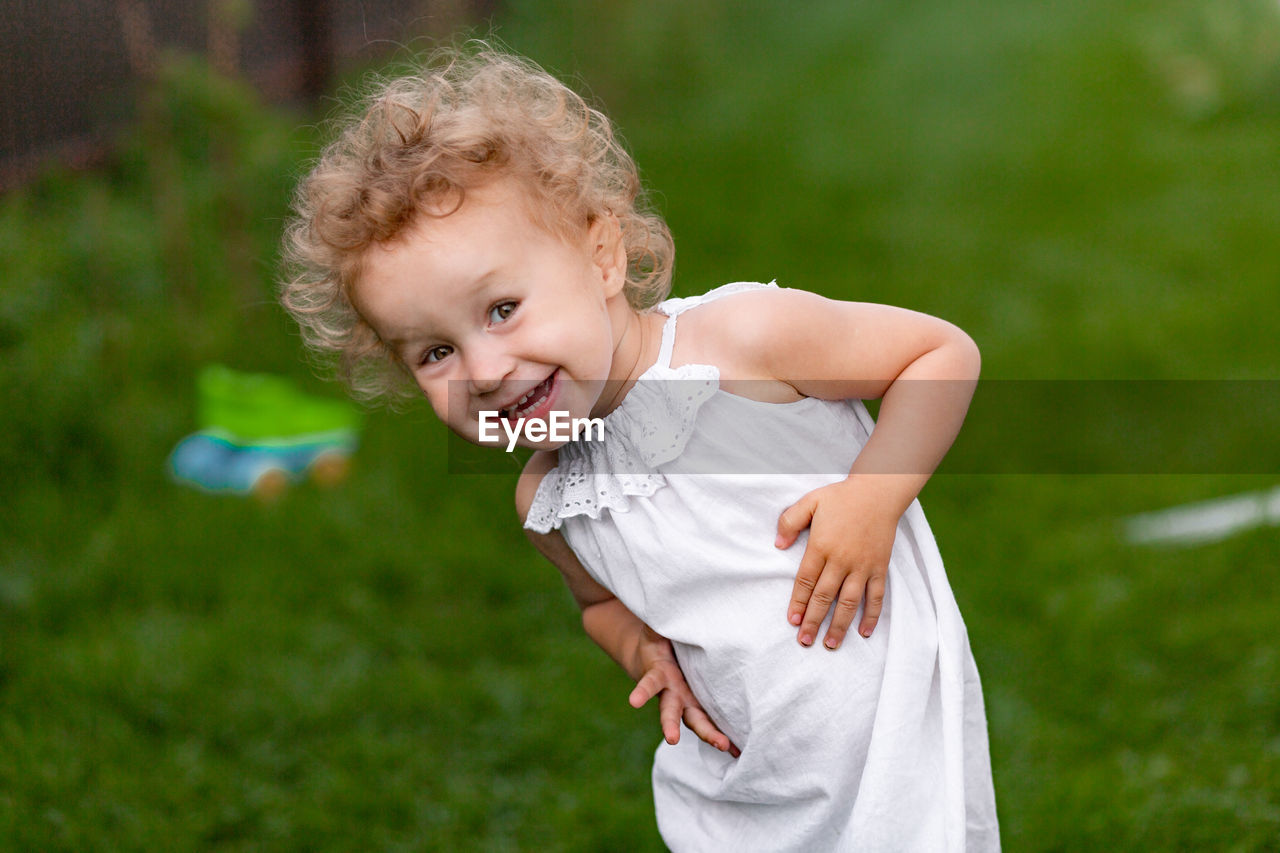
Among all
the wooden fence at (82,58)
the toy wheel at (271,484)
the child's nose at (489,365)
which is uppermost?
the child's nose at (489,365)

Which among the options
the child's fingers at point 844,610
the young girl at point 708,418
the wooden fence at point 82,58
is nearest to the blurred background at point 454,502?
the wooden fence at point 82,58

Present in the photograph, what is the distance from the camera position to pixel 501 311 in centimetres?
138

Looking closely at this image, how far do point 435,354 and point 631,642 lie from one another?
523 mm

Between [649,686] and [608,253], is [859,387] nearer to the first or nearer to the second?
[608,253]

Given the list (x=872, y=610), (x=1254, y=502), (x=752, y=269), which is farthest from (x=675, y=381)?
(x=752, y=269)

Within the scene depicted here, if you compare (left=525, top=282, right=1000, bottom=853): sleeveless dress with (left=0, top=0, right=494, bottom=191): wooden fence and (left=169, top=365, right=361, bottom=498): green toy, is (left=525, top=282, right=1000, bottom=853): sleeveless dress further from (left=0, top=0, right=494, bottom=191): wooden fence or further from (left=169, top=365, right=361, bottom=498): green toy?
(left=0, top=0, right=494, bottom=191): wooden fence

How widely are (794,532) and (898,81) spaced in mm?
6508

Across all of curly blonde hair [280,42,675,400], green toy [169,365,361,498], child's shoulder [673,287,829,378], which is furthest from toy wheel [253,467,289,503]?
child's shoulder [673,287,829,378]

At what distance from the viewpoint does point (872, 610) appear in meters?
1.48

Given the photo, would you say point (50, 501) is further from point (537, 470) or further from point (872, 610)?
point (872, 610)

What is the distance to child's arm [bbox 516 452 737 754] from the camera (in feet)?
5.17

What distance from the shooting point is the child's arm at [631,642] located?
1.58 m

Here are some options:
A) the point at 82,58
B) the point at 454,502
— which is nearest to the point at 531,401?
the point at 454,502

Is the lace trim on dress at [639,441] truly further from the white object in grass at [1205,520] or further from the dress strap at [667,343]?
the white object in grass at [1205,520]
